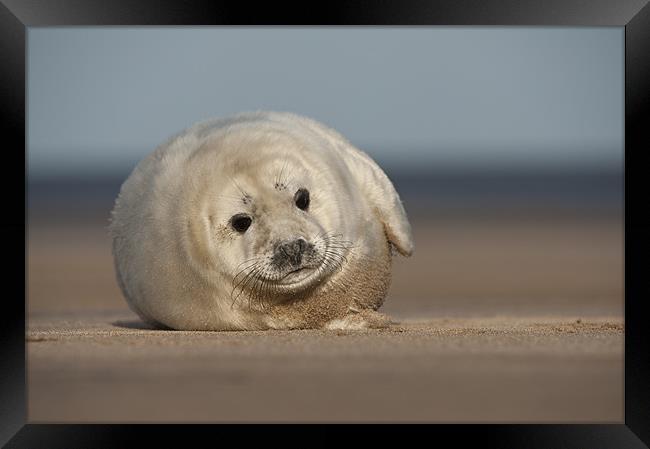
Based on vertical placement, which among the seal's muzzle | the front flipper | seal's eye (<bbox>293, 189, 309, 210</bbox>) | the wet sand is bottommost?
the wet sand

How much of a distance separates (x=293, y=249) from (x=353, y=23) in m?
1.82

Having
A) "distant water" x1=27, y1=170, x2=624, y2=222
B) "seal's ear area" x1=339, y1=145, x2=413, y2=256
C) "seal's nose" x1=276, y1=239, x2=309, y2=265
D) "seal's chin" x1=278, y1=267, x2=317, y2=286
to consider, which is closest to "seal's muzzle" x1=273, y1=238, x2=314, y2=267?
"seal's nose" x1=276, y1=239, x2=309, y2=265

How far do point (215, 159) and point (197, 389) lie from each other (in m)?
2.25

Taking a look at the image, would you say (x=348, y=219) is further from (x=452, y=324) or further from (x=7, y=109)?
(x=7, y=109)

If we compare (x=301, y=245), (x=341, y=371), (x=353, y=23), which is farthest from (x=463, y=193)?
(x=353, y=23)

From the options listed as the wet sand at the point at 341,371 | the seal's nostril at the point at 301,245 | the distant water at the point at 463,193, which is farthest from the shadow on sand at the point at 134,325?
the distant water at the point at 463,193

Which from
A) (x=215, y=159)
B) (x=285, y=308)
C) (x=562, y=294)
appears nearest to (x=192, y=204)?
(x=215, y=159)

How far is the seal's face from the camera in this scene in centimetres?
836

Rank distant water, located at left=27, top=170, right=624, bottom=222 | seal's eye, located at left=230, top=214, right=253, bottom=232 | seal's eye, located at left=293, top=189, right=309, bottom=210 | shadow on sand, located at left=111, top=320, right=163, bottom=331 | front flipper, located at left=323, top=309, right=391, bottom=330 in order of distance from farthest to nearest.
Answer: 1. distant water, located at left=27, top=170, right=624, bottom=222
2. shadow on sand, located at left=111, top=320, right=163, bottom=331
3. front flipper, located at left=323, top=309, right=391, bottom=330
4. seal's eye, located at left=293, top=189, right=309, bottom=210
5. seal's eye, located at left=230, top=214, right=253, bottom=232

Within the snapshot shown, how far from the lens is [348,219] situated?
888 cm

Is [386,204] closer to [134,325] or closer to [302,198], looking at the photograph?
[302,198]

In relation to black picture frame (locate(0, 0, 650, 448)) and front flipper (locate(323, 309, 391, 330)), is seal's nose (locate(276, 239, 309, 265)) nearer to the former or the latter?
front flipper (locate(323, 309, 391, 330))

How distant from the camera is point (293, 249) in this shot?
827cm

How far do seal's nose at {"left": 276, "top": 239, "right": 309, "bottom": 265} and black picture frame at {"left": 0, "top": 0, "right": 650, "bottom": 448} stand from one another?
173 centimetres
